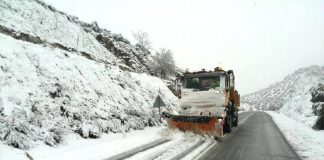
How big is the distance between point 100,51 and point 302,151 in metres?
34.2

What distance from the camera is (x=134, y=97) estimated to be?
18906mm

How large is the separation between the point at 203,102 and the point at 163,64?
4068cm

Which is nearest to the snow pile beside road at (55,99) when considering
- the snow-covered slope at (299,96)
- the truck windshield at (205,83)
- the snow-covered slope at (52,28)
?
the truck windshield at (205,83)

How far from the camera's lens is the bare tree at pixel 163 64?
53.5 meters

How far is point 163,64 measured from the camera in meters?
53.5

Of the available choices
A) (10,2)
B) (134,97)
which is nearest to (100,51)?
(10,2)

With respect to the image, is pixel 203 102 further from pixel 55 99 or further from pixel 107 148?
pixel 55 99

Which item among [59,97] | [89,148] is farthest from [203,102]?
[59,97]

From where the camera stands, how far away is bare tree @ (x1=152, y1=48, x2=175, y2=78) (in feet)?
175

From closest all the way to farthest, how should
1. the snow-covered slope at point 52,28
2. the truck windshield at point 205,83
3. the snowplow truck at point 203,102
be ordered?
the snowplow truck at point 203,102 < the truck windshield at point 205,83 < the snow-covered slope at point 52,28

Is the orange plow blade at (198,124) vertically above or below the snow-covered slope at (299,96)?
below

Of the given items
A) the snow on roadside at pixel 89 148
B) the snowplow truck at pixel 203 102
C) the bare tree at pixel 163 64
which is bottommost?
the snow on roadside at pixel 89 148

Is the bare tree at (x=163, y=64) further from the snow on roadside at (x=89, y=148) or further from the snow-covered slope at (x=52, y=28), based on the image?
the snow on roadside at (x=89, y=148)

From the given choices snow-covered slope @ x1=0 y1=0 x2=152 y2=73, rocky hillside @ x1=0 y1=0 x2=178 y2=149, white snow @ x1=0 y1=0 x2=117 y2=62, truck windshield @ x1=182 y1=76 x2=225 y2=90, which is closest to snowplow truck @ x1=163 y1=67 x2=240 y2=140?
truck windshield @ x1=182 y1=76 x2=225 y2=90
